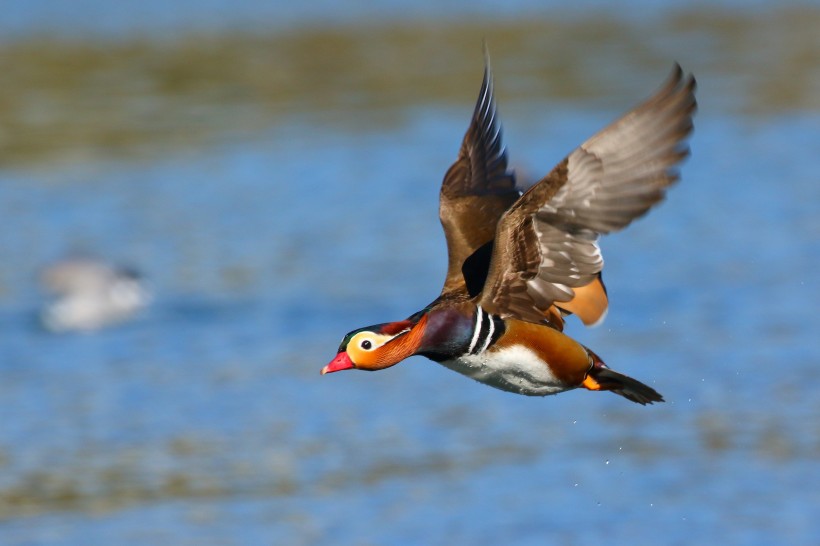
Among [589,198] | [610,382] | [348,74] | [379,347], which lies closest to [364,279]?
[610,382]

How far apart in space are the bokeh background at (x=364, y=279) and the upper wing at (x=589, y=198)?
79.6 inches

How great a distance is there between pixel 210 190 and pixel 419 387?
23.5 ft

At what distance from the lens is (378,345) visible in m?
5.41

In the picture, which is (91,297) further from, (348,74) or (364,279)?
(348,74)

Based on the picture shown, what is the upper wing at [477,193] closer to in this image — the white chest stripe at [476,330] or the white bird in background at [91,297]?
the white chest stripe at [476,330]

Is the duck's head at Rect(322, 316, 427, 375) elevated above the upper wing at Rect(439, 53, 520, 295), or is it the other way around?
the upper wing at Rect(439, 53, 520, 295)

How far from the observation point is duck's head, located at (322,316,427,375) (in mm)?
5371

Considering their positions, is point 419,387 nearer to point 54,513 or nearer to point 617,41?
point 54,513

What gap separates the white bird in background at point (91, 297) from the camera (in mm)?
12852

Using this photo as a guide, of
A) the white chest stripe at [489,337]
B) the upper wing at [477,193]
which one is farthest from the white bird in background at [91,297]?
the white chest stripe at [489,337]

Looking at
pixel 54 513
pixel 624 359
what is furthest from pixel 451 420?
pixel 54 513

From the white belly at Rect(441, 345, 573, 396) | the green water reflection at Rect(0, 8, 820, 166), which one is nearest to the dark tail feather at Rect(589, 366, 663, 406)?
the white belly at Rect(441, 345, 573, 396)

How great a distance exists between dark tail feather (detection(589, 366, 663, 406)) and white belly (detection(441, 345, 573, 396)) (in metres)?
0.24

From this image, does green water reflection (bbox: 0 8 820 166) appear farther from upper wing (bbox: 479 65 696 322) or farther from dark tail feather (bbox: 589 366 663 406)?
upper wing (bbox: 479 65 696 322)
